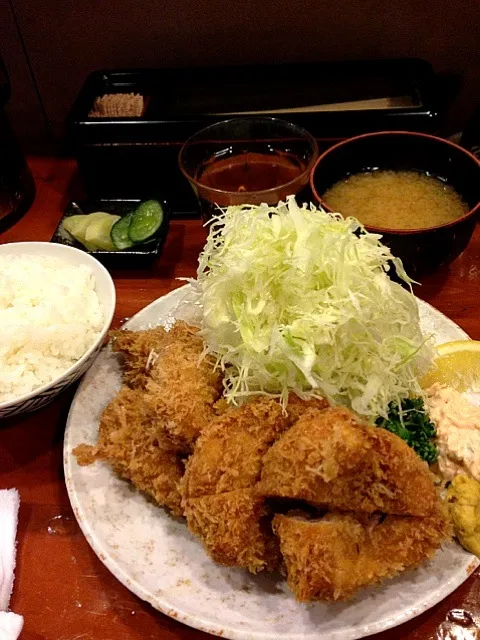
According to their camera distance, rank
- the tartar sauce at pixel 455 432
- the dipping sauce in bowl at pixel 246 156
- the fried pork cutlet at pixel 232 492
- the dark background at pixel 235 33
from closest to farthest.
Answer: the fried pork cutlet at pixel 232 492 → the tartar sauce at pixel 455 432 → the dipping sauce in bowl at pixel 246 156 → the dark background at pixel 235 33

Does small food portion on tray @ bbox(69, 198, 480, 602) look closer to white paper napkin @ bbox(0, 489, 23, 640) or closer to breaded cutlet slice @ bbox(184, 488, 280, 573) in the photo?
breaded cutlet slice @ bbox(184, 488, 280, 573)

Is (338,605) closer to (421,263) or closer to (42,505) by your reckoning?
(42,505)

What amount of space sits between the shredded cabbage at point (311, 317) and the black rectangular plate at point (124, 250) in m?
0.61

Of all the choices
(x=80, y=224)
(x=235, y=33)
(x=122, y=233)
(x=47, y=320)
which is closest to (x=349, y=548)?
(x=47, y=320)

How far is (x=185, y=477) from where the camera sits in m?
1.32

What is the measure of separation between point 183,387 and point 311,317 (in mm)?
387

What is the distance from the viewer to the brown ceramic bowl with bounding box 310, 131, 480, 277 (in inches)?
72.2

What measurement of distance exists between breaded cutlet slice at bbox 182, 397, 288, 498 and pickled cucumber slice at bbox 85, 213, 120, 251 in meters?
1.13

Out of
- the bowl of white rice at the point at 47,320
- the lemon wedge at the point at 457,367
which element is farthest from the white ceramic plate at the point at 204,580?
the lemon wedge at the point at 457,367

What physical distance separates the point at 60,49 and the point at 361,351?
7.15 feet

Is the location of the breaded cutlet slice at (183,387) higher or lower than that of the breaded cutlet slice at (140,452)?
higher

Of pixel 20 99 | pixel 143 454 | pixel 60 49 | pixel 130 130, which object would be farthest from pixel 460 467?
pixel 20 99

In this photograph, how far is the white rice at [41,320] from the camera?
1630 mm

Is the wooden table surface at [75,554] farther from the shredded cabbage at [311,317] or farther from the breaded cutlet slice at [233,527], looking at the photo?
the shredded cabbage at [311,317]
